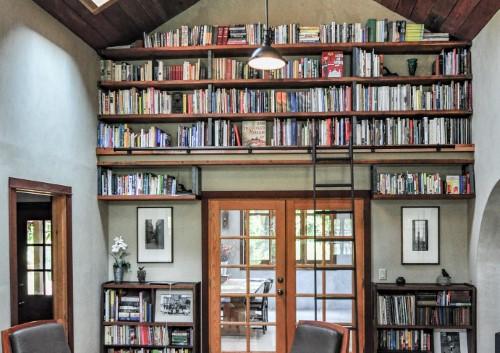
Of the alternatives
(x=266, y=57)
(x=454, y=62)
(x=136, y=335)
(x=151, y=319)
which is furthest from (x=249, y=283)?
(x=454, y=62)

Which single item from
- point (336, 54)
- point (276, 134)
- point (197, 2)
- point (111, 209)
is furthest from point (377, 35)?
point (111, 209)

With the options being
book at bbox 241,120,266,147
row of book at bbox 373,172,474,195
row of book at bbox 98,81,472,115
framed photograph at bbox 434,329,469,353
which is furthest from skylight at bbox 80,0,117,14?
framed photograph at bbox 434,329,469,353

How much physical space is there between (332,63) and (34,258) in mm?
3809

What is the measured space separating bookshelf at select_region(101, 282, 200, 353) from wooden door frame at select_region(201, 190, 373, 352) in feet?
0.57

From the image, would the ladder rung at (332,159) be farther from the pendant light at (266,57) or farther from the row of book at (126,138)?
the row of book at (126,138)

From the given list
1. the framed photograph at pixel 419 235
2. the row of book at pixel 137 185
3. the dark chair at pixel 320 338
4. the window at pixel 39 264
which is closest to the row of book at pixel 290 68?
the row of book at pixel 137 185

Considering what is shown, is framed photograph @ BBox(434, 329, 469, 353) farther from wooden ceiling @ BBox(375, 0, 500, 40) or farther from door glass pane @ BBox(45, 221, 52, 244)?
door glass pane @ BBox(45, 221, 52, 244)

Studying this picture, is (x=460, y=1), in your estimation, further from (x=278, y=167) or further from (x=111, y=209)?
(x=111, y=209)

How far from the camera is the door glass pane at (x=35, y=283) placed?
6.07 m

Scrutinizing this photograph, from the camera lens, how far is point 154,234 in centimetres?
620

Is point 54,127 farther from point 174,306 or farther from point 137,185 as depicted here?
point 174,306

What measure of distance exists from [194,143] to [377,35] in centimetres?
222

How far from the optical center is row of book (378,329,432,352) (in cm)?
575

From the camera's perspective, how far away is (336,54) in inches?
232
